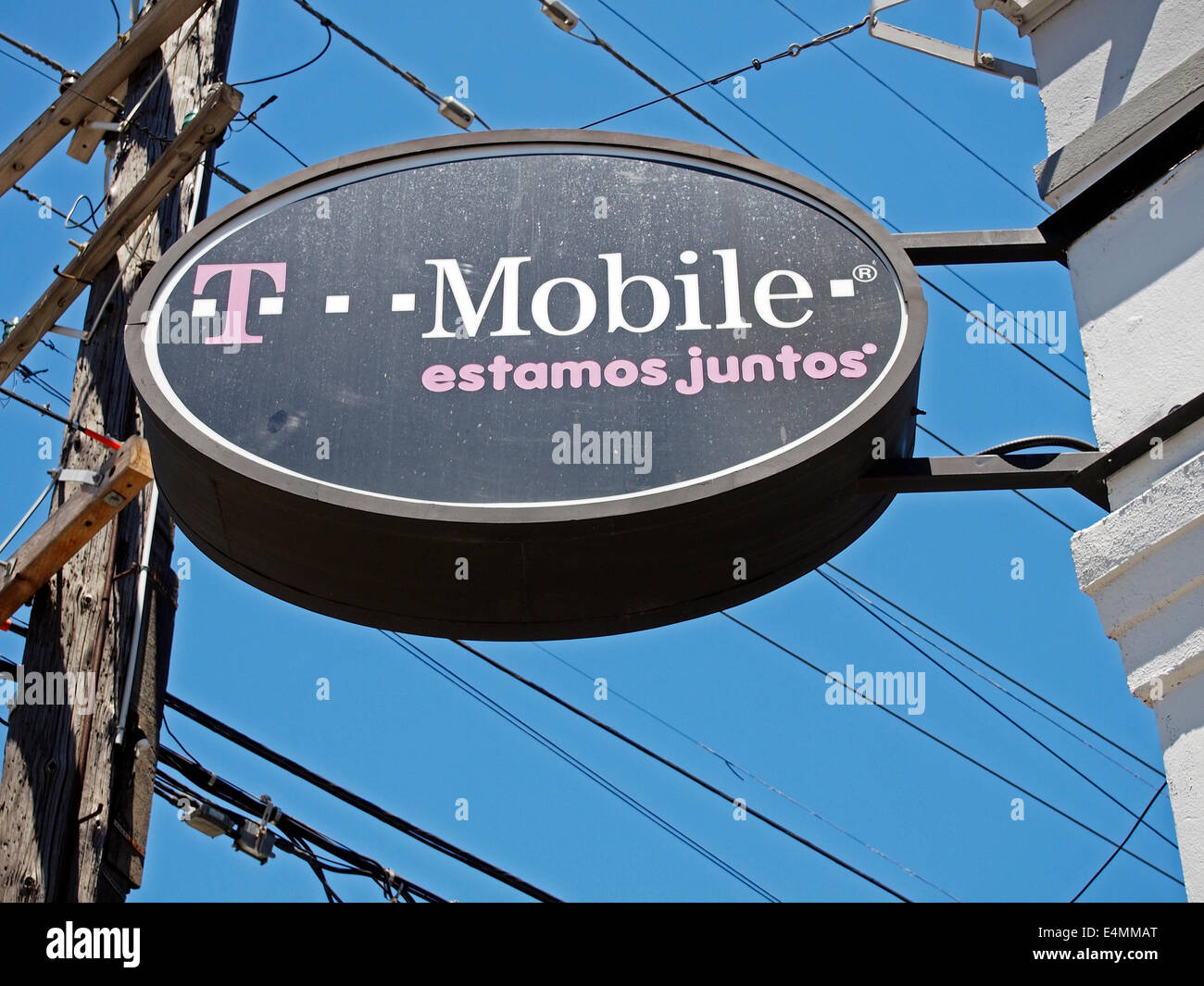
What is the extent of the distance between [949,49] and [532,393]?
217 centimetres

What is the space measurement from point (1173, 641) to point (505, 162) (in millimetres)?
2159

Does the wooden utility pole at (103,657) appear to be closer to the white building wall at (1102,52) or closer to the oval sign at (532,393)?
the oval sign at (532,393)

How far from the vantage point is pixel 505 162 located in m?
4.04

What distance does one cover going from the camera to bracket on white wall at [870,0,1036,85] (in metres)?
4.36

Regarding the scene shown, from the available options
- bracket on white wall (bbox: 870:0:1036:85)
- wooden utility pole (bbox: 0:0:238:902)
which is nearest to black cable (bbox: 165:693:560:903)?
wooden utility pole (bbox: 0:0:238:902)

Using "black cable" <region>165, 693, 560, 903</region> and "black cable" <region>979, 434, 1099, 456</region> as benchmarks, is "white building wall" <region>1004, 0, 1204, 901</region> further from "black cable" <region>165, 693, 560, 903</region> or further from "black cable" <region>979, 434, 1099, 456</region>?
"black cable" <region>165, 693, 560, 903</region>

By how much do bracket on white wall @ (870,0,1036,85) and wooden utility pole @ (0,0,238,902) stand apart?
3256mm

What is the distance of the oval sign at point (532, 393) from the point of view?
3.29 meters

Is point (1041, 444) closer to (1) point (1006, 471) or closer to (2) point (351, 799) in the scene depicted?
(1) point (1006, 471)

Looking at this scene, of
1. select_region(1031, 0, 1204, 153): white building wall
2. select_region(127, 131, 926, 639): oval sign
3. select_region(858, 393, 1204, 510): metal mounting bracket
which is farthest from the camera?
select_region(1031, 0, 1204, 153): white building wall

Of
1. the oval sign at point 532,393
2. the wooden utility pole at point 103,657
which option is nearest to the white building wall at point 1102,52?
the oval sign at point 532,393
